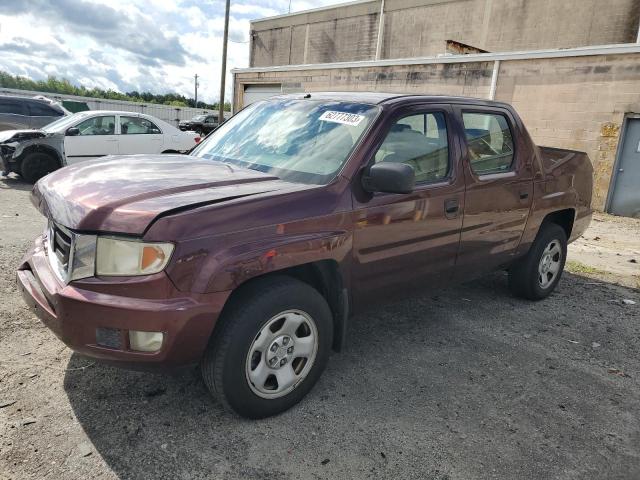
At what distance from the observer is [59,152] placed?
32.4 ft

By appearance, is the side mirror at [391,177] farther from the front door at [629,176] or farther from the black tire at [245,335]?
the front door at [629,176]

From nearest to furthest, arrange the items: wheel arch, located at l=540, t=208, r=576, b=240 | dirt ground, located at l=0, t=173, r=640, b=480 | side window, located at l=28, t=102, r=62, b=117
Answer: dirt ground, located at l=0, t=173, r=640, b=480, wheel arch, located at l=540, t=208, r=576, b=240, side window, located at l=28, t=102, r=62, b=117

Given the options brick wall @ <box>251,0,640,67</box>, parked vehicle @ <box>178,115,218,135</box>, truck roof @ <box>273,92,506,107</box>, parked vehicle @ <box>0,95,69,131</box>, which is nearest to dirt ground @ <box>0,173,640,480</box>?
truck roof @ <box>273,92,506,107</box>

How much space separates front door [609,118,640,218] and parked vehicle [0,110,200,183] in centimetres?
1025

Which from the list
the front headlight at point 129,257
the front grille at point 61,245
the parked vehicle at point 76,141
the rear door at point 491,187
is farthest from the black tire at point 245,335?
the parked vehicle at point 76,141

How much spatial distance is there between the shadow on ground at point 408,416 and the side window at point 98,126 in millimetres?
8098

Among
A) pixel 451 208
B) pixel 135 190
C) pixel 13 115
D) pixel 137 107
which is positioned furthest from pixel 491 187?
pixel 137 107

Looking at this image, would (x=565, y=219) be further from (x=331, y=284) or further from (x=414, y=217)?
(x=331, y=284)

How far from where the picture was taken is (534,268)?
4707mm

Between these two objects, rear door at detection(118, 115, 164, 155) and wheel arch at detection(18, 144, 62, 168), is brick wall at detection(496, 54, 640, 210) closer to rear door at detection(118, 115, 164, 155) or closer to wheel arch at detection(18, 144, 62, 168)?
rear door at detection(118, 115, 164, 155)

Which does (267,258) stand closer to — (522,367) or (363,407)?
(363,407)

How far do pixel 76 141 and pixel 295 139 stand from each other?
8234 mm

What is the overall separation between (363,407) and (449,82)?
12.8 metres

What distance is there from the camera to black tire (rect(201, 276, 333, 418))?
248 centimetres
